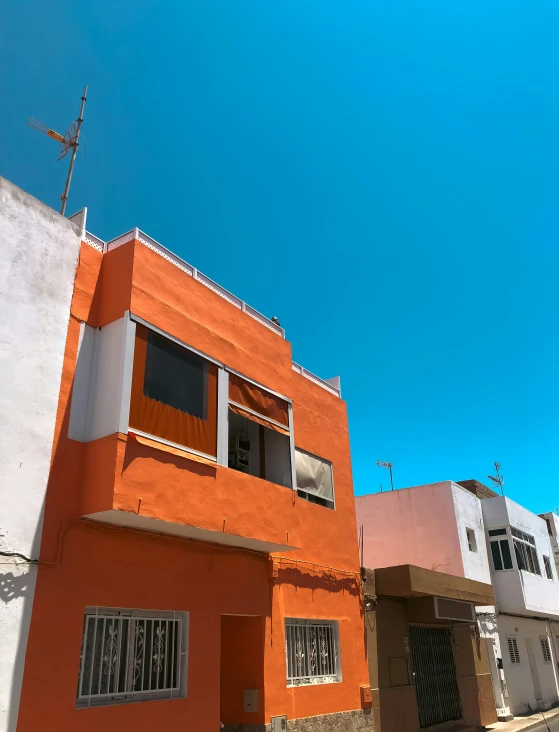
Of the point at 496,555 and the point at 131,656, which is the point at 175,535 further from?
the point at 496,555

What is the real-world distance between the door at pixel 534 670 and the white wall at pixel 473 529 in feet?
14.7

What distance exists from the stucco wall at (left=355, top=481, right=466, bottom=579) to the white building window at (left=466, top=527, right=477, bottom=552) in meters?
1.29

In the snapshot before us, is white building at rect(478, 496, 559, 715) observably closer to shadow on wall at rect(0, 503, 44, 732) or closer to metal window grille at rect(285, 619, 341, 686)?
metal window grille at rect(285, 619, 341, 686)

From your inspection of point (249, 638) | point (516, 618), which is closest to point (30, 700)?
point (249, 638)

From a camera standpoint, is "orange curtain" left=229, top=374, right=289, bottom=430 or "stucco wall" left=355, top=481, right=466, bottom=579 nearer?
"orange curtain" left=229, top=374, right=289, bottom=430

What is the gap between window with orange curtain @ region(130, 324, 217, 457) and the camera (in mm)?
7344

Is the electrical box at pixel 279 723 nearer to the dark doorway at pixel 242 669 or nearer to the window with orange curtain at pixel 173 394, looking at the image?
the dark doorway at pixel 242 669

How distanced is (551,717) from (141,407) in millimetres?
18102

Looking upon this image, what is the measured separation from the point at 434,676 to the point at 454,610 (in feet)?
6.03

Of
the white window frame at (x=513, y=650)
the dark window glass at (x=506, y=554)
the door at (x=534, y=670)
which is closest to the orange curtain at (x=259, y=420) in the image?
the dark window glass at (x=506, y=554)

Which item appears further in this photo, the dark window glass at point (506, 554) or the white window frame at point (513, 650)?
the dark window glass at point (506, 554)

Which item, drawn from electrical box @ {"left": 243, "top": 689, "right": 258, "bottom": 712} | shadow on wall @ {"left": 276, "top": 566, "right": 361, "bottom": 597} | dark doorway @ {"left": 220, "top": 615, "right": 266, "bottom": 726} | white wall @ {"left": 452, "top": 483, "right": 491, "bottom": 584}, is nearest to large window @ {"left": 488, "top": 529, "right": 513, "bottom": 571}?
white wall @ {"left": 452, "top": 483, "right": 491, "bottom": 584}

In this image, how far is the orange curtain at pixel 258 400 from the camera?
9.02 metres

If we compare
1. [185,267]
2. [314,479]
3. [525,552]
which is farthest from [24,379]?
[525,552]
